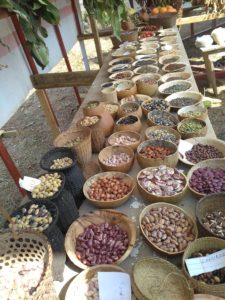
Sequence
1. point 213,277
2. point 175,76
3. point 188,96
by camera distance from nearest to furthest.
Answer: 1. point 213,277
2. point 188,96
3. point 175,76

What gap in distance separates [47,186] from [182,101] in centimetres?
143

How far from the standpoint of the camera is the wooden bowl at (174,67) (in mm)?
2885

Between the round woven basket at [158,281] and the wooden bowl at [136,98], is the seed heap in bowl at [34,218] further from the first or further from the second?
the wooden bowl at [136,98]

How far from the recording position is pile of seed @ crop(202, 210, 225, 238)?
A: 1.20 meters

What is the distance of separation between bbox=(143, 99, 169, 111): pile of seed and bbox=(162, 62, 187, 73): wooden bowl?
2.59 feet

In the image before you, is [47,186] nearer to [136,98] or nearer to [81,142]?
[81,142]

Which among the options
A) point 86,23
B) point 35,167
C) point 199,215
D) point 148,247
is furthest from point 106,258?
point 86,23

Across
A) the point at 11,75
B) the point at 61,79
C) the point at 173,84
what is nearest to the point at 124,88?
the point at 173,84

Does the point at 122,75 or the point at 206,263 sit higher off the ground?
the point at 206,263

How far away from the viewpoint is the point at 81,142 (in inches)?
67.8

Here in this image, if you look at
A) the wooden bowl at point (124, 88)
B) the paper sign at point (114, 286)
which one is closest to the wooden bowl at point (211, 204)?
the paper sign at point (114, 286)

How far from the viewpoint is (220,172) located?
151 centimetres

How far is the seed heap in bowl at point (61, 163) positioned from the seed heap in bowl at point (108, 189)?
0.19m

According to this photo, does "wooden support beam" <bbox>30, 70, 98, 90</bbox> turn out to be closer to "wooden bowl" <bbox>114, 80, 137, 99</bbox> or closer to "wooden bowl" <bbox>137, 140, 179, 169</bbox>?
"wooden bowl" <bbox>114, 80, 137, 99</bbox>
